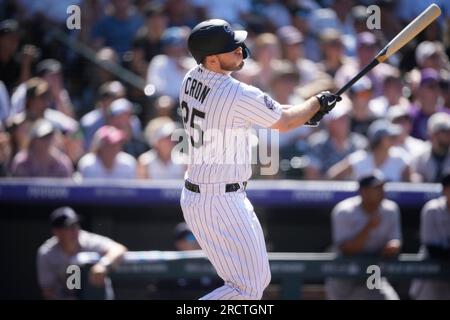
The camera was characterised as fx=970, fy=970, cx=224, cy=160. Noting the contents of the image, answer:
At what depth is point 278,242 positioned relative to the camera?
787 centimetres

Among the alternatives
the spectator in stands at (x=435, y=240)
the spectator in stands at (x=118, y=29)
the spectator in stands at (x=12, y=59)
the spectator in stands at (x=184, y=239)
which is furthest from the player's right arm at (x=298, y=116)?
the spectator in stands at (x=118, y=29)

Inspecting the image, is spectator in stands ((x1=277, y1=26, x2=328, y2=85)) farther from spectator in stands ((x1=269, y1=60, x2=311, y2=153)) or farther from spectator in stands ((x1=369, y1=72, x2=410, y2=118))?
spectator in stands ((x1=369, y1=72, x2=410, y2=118))

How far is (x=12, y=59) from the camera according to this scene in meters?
9.18

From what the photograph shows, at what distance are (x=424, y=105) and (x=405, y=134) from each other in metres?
0.46

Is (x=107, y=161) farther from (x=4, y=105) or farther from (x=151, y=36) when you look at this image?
(x=151, y=36)

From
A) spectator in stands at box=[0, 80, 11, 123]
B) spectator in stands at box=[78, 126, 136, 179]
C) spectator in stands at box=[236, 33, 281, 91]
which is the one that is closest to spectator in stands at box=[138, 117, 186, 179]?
spectator in stands at box=[78, 126, 136, 179]

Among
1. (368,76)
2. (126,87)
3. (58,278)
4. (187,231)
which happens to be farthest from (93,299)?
(368,76)

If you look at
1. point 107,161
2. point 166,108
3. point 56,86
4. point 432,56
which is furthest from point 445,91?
point 56,86

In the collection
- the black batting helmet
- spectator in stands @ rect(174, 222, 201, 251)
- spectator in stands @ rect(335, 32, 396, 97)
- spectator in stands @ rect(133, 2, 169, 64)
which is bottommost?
spectator in stands @ rect(174, 222, 201, 251)

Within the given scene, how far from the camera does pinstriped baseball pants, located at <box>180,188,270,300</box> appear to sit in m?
5.03

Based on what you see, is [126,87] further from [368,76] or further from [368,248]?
[368,248]

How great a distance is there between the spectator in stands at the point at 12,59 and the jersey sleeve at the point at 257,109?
4507mm

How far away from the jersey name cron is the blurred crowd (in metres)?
2.73

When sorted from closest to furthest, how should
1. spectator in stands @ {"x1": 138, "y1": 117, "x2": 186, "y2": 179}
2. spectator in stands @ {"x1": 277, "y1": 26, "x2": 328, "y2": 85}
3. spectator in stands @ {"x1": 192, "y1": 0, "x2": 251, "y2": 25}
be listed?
spectator in stands @ {"x1": 138, "y1": 117, "x2": 186, "y2": 179}
spectator in stands @ {"x1": 277, "y1": 26, "x2": 328, "y2": 85}
spectator in stands @ {"x1": 192, "y1": 0, "x2": 251, "y2": 25}
